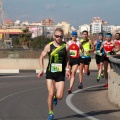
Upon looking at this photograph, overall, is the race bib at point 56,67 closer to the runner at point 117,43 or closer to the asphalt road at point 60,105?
the asphalt road at point 60,105

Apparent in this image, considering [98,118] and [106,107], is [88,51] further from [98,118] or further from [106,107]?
[98,118]

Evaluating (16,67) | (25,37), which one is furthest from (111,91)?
(25,37)

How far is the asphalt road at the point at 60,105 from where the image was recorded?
32.0 ft

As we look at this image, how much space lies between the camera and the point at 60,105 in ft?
→ 38.2

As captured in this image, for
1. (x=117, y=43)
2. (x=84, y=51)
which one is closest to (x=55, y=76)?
(x=84, y=51)

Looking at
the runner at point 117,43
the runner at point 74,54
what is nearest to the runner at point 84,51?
the runner at point 74,54

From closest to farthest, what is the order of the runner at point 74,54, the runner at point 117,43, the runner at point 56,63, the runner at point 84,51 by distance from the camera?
the runner at point 56,63 → the runner at point 74,54 → the runner at point 84,51 → the runner at point 117,43

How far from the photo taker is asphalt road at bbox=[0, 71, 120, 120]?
9.76 m

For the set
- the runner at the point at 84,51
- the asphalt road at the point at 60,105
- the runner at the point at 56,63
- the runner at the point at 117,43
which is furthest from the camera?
the runner at the point at 117,43

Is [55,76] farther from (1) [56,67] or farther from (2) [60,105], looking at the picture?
(2) [60,105]

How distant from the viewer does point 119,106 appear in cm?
1091

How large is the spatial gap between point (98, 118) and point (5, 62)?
19696 mm

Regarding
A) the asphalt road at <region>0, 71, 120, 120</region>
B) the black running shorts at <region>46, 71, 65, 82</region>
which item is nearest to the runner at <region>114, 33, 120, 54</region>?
the asphalt road at <region>0, 71, 120, 120</region>

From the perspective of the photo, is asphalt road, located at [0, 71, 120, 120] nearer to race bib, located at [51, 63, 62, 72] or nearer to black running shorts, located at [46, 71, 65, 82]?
black running shorts, located at [46, 71, 65, 82]
